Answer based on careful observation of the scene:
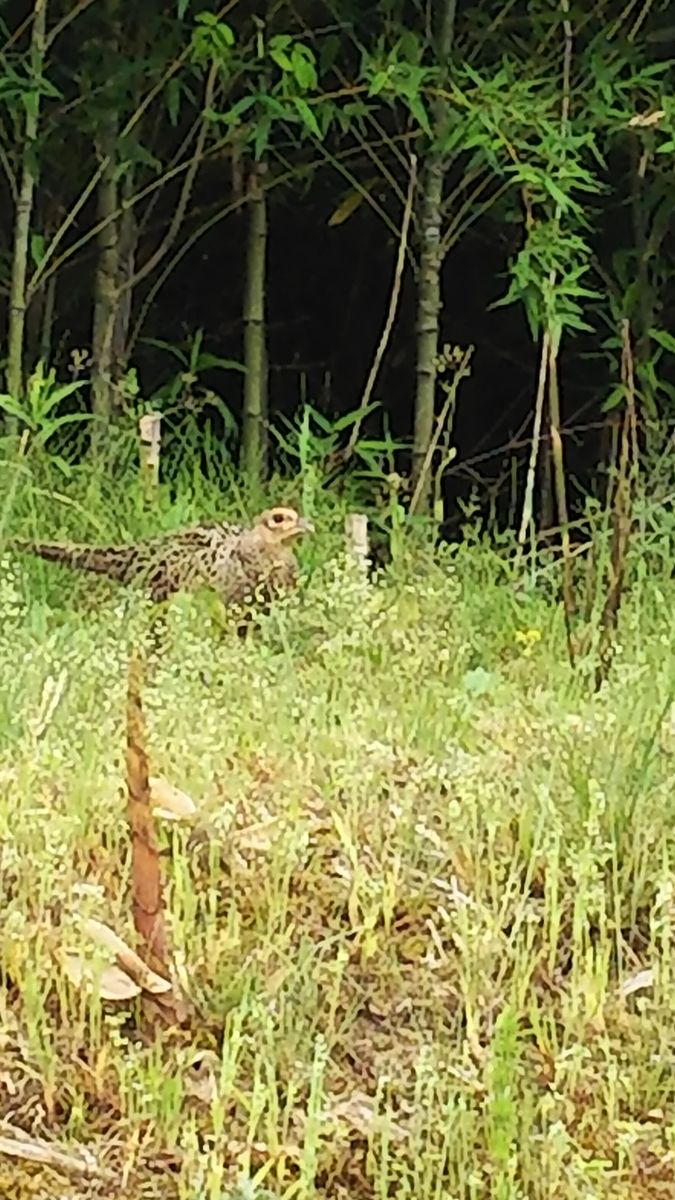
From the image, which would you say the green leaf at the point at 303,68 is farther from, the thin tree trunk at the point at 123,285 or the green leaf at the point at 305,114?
the thin tree trunk at the point at 123,285

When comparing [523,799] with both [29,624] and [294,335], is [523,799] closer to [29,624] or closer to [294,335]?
[29,624]

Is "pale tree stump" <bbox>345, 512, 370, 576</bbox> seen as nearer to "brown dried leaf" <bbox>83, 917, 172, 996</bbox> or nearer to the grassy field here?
the grassy field

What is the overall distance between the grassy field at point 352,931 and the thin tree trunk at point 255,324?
2131 millimetres

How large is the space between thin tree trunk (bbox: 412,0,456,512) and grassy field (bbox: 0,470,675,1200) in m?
1.96

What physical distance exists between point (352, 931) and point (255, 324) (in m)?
3.16

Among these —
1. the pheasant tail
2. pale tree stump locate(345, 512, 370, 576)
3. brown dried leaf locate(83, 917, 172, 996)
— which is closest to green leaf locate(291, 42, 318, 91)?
pale tree stump locate(345, 512, 370, 576)

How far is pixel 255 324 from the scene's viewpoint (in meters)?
5.07

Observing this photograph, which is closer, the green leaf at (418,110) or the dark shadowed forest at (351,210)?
the green leaf at (418,110)

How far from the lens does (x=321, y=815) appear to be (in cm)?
233

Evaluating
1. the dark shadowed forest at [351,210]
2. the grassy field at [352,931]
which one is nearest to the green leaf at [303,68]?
the dark shadowed forest at [351,210]

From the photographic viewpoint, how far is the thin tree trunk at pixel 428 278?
15.3 ft

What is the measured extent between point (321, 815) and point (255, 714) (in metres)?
0.35

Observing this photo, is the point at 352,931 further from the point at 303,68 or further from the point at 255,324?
the point at 255,324

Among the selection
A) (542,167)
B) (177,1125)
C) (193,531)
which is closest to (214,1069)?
(177,1125)
